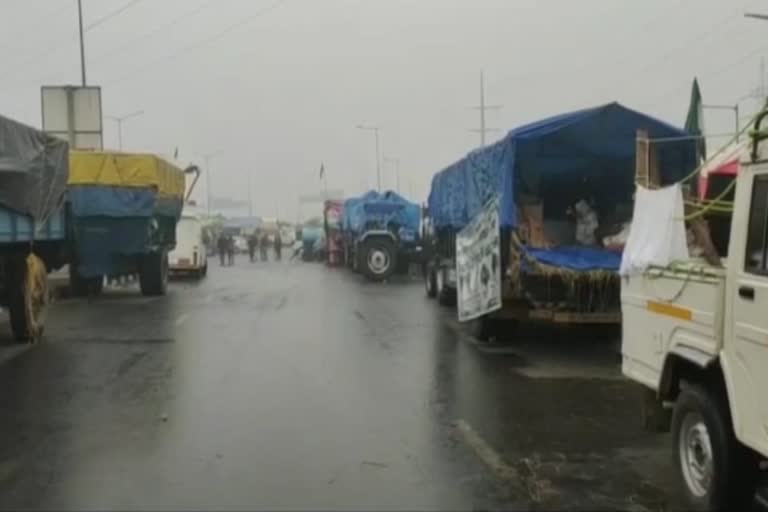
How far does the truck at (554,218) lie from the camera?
12.7 m

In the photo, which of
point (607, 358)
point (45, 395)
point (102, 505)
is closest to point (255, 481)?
point (102, 505)

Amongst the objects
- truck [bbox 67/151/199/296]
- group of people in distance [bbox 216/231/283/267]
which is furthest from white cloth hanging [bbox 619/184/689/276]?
group of people in distance [bbox 216/231/283/267]

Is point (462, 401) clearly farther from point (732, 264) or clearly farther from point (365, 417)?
point (732, 264)

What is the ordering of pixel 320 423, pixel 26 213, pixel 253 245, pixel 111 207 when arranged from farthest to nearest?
pixel 253 245
pixel 111 207
pixel 26 213
pixel 320 423

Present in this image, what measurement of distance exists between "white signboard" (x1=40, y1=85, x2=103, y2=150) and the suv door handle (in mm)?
23317

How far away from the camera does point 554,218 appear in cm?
1477

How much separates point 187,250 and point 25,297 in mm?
19263

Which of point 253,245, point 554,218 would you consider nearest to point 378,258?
point 554,218

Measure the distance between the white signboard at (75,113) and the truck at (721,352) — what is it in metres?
22.4

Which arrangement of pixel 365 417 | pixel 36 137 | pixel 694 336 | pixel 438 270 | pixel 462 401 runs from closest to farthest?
pixel 694 336, pixel 365 417, pixel 462 401, pixel 36 137, pixel 438 270

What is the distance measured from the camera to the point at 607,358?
41.9 ft

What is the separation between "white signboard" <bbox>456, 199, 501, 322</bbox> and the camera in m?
13.2

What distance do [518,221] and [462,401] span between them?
13.8ft

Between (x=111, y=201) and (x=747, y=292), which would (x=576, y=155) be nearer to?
(x=747, y=292)
